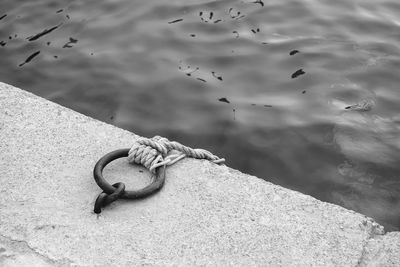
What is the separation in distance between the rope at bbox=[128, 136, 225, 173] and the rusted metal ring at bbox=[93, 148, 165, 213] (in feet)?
0.16

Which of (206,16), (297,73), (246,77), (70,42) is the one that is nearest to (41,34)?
(70,42)

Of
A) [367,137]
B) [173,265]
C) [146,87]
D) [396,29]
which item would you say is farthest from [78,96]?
[396,29]

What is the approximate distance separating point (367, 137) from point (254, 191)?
159 centimetres

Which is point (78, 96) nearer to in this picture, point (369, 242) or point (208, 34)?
point (208, 34)

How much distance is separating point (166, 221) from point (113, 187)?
0.27 m

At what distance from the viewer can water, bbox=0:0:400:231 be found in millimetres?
3719

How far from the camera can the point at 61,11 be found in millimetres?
5527

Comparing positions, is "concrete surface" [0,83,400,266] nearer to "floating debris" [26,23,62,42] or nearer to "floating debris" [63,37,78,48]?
"floating debris" [63,37,78,48]

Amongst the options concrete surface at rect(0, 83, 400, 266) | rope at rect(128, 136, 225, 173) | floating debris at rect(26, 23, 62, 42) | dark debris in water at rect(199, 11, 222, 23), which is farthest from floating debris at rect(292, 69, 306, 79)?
floating debris at rect(26, 23, 62, 42)

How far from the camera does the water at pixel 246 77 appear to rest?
372 cm

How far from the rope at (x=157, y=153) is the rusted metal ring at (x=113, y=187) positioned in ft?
0.16

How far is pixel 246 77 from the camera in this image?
447cm

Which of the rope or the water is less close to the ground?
the rope

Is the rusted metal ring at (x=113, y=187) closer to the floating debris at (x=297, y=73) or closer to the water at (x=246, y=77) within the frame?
the water at (x=246, y=77)
